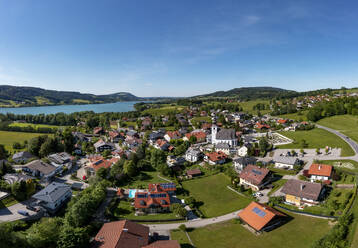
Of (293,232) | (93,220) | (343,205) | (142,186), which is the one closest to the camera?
(293,232)

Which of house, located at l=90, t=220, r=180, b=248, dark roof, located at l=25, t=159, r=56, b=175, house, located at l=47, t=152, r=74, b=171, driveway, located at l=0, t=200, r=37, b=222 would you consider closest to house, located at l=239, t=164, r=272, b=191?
house, located at l=90, t=220, r=180, b=248

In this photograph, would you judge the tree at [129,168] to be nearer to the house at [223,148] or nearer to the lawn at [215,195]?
the lawn at [215,195]

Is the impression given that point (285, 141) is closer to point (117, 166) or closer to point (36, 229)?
point (117, 166)

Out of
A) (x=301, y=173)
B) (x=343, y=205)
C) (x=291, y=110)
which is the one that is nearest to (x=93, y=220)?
(x=343, y=205)

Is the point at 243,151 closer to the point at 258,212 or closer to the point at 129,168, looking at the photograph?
the point at 258,212

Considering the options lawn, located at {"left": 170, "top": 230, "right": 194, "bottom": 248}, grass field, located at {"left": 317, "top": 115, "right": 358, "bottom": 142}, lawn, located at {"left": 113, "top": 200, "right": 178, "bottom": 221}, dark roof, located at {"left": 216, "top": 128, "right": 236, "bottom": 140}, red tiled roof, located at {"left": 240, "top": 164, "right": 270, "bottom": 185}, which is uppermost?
grass field, located at {"left": 317, "top": 115, "right": 358, "bottom": 142}

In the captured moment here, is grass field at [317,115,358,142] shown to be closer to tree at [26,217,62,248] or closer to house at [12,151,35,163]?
tree at [26,217,62,248]

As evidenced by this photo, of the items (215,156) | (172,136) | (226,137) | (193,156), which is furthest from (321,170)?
(172,136)
